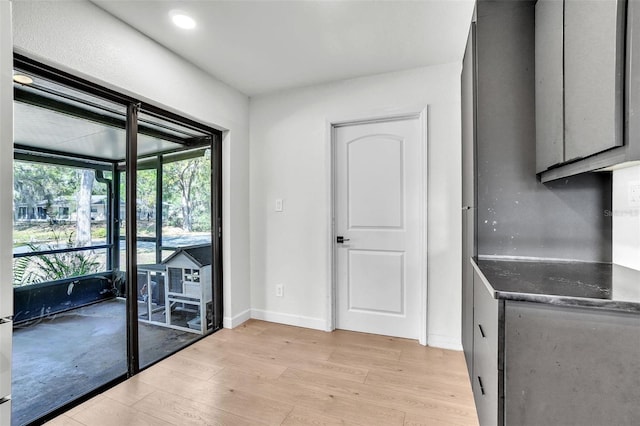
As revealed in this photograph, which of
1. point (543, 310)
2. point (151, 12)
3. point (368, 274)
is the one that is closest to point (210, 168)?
point (151, 12)

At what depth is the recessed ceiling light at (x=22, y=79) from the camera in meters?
1.56

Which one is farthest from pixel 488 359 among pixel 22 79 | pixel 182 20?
pixel 22 79

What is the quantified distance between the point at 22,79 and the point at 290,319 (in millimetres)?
2682

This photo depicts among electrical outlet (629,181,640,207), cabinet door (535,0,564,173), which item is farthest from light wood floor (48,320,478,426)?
cabinet door (535,0,564,173)

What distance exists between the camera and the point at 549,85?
1383mm

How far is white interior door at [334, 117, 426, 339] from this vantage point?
8.69ft

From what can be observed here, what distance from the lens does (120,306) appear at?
2.10 metres

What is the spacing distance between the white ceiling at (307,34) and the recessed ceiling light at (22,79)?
621mm

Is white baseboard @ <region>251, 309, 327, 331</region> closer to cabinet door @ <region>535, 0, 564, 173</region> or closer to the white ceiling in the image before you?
cabinet door @ <region>535, 0, 564, 173</region>

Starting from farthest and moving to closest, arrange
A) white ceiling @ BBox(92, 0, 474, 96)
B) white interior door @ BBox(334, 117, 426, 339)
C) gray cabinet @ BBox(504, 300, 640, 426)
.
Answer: white interior door @ BBox(334, 117, 426, 339), white ceiling @ BBox(92, 0, 474, 96), gray cabinet @ BBox(504, 300, 640, 426)

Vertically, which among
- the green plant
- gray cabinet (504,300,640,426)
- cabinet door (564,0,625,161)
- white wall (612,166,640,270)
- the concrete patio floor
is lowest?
the concrete patio floor

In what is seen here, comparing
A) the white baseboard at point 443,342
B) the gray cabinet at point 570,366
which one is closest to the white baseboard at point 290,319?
the white baseboard at point 443,342

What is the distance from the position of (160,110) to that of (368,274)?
230 cm

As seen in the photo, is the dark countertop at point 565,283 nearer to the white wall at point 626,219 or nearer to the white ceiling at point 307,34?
the white wall at point 626,219
